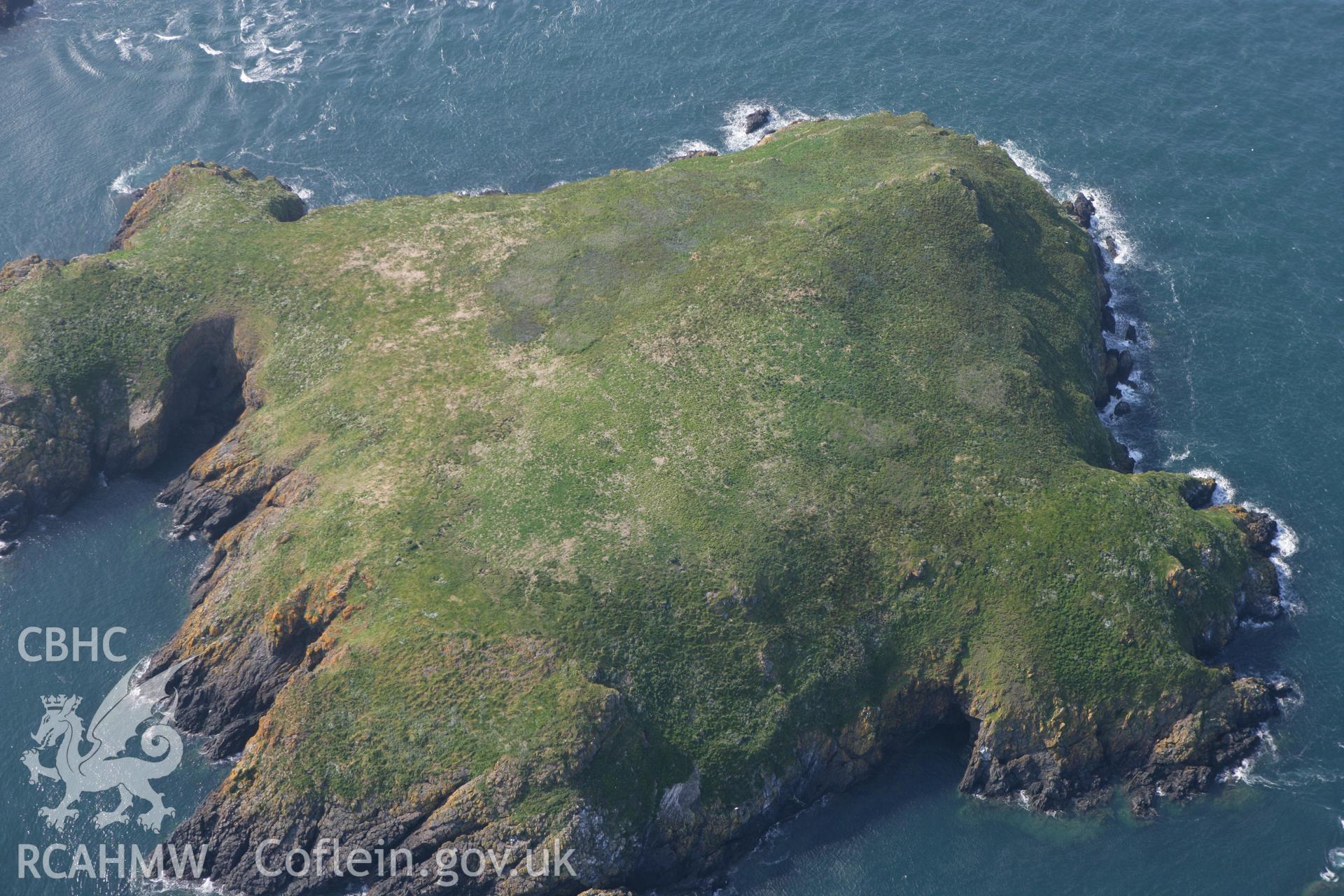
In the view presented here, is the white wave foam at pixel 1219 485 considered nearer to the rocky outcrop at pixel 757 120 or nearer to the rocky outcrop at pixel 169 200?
the rocky outcrop at pixel 757 120

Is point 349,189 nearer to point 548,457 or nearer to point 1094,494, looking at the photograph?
point 548,457

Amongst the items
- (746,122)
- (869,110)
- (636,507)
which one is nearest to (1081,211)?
(869,110)

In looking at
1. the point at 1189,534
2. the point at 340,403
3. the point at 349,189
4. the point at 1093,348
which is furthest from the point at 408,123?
the point at 1189,534

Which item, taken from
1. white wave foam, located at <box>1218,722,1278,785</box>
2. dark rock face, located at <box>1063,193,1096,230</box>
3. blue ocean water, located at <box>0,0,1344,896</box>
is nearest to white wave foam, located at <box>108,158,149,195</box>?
blue ocean water, located at <box>0,0,1344,896</box>

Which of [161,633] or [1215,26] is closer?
[161,633]

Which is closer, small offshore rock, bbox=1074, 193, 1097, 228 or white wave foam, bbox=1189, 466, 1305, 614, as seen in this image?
white wave foam, bbox=1189, 466, 1305, 614

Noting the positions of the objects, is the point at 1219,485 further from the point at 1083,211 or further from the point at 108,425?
the point at 108,425

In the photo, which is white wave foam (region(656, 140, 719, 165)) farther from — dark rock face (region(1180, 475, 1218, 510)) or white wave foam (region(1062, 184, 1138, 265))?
dark rock face (region(1180, 475, 1218, 510))
